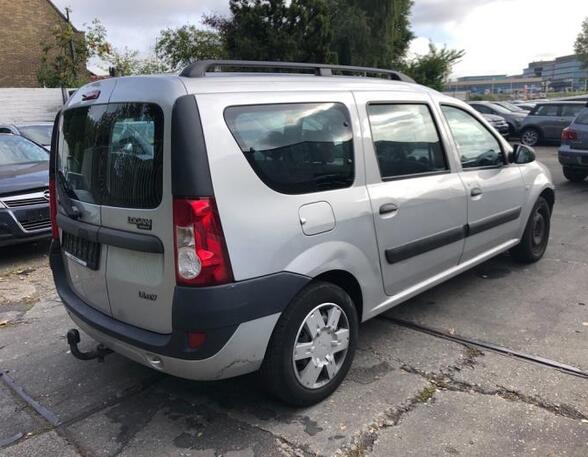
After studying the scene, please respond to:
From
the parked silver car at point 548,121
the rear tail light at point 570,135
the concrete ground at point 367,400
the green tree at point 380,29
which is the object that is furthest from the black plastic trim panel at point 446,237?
the green tree at point 380,29

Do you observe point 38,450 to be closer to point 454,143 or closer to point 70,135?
point 70,135

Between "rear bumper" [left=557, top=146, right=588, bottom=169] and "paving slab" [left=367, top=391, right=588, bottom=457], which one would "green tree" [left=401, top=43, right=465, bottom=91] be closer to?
"rear bumper" [left=557, top=146, right=588, bottom=169]

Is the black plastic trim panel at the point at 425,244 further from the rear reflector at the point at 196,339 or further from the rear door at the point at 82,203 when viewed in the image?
the rear door at the point at 82,203

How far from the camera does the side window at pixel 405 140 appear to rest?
337 cm

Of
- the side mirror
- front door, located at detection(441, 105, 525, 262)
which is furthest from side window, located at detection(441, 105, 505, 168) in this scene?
the side mirror

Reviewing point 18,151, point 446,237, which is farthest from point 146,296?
point 18,151

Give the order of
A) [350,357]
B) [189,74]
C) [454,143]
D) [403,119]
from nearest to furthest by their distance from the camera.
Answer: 1. [189,74]
2. [350,357]
3. [403,119]
4. [454,143]

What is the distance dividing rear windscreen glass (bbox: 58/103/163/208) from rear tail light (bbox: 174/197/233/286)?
0.20 metres

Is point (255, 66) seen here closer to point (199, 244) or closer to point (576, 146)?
point (199, 244)

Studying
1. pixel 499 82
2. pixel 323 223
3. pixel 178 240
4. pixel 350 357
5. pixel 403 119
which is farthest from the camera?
pixel 499 82

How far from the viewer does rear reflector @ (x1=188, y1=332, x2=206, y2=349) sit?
2.48 meters

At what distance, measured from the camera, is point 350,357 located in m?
3.14

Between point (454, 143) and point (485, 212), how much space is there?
66cm

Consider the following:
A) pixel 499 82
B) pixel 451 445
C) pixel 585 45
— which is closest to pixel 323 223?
pixel 451 445
